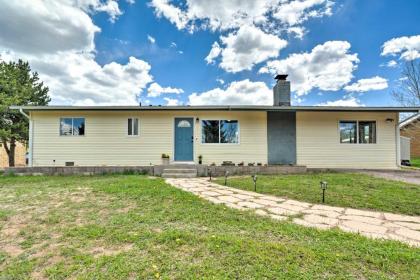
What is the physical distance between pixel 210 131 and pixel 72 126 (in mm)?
5715

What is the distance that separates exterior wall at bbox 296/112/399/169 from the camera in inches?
365

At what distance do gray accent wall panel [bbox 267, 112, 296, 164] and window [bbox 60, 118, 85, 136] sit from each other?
7.75 meters

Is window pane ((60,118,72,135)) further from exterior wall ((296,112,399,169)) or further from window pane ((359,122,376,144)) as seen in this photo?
window pane ((359,122,376,144))

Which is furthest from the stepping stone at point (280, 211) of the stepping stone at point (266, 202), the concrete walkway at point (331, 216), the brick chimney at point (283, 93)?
the brick chimney at point (283, 93)

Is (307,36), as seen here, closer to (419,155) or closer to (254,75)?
(254,75)

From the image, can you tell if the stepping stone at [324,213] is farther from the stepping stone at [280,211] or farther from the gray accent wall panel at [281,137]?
the gray accent wall panel at [281,137]

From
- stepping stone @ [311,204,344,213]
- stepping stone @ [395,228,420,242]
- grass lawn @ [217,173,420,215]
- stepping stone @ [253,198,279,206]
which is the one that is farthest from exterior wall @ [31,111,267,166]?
stepping stone @ [395,228,420,242]

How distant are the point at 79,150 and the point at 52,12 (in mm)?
5513

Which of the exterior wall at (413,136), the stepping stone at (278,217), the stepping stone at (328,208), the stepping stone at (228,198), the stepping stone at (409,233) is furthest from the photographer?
the exterior wall at (413,136)

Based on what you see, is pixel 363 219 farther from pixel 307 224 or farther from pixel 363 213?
pixel 307 224

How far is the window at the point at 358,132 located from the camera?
9.36 metres

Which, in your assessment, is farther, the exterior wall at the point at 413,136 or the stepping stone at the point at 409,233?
the exterior wall at the point at 413,136

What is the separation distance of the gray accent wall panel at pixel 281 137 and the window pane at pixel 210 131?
7.10 feet

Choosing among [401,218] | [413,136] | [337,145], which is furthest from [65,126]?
[413,136]
